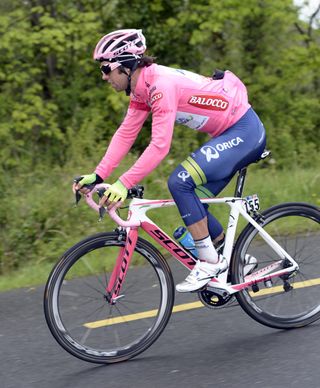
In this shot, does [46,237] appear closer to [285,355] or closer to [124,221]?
[124,221]

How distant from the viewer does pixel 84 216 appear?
A: 8.31 metres

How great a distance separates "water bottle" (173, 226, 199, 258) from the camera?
192 inches

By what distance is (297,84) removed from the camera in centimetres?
1666

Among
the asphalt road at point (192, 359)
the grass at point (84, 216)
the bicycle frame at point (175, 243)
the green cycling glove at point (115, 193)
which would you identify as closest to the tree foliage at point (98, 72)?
the grass at point (84, 216)

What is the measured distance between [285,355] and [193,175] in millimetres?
1222

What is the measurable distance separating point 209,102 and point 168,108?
1.19 feet

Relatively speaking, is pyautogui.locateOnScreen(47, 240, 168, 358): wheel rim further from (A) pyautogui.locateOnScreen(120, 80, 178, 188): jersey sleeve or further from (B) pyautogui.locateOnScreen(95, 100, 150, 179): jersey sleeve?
(B) pyautogui.locateOnScreen(95, 100, 150, 179): jersey sleeve

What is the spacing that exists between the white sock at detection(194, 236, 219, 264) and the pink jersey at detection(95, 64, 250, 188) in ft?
1.98

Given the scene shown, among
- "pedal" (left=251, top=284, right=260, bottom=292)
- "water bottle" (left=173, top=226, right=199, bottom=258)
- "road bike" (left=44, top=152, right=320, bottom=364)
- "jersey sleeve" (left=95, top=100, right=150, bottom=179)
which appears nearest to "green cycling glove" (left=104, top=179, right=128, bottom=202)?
"road bike" (left=44, top=152, right=320, bottom=364)

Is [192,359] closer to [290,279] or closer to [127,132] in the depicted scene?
[290,279]

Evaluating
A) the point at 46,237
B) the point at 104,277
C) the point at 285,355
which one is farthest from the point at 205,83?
the point at 46,237

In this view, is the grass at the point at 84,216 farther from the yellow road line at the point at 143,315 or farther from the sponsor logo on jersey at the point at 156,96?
the sponsor logo on jersey at the point at 156,96

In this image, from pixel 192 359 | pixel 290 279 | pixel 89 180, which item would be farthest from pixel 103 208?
pixel 290 279

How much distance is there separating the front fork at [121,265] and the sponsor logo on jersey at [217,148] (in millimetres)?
645
